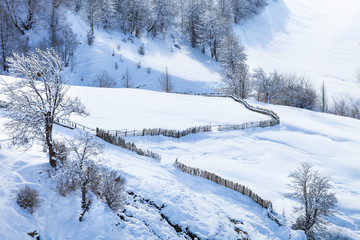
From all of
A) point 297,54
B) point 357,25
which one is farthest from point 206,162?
point 357,25

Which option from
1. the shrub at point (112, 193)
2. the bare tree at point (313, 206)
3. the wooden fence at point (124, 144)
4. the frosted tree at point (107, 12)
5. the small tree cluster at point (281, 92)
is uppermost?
the frosted tree at point (107, 12)

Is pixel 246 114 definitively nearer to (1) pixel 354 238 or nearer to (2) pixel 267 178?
(2) pixel 267 178

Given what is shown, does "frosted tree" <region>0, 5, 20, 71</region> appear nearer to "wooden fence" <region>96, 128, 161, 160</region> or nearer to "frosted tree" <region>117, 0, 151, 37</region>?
"frosted tree" <region>117, 0, 151, 37</region>

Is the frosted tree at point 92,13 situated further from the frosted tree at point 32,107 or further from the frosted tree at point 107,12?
the frosted tree at point 32,107

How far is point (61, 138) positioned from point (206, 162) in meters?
11.6

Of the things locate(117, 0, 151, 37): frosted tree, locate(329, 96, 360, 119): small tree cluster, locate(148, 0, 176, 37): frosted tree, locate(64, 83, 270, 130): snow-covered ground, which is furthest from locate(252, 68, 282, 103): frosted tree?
locate(117, 0, 151, 37): frosted tree

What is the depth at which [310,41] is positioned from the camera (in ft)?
267

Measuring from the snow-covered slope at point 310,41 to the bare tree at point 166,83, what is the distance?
24149 millimetres

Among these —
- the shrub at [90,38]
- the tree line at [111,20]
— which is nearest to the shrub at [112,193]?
the tree line at [111,20]

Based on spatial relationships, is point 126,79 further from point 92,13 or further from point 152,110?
point 152,110

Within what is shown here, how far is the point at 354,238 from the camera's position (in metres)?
17.7

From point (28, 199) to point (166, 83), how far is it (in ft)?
126

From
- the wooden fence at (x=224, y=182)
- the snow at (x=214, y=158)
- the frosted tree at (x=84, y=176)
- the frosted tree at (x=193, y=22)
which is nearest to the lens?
the frosted tree at (x=84, y=176)

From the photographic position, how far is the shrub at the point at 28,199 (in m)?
13.2
